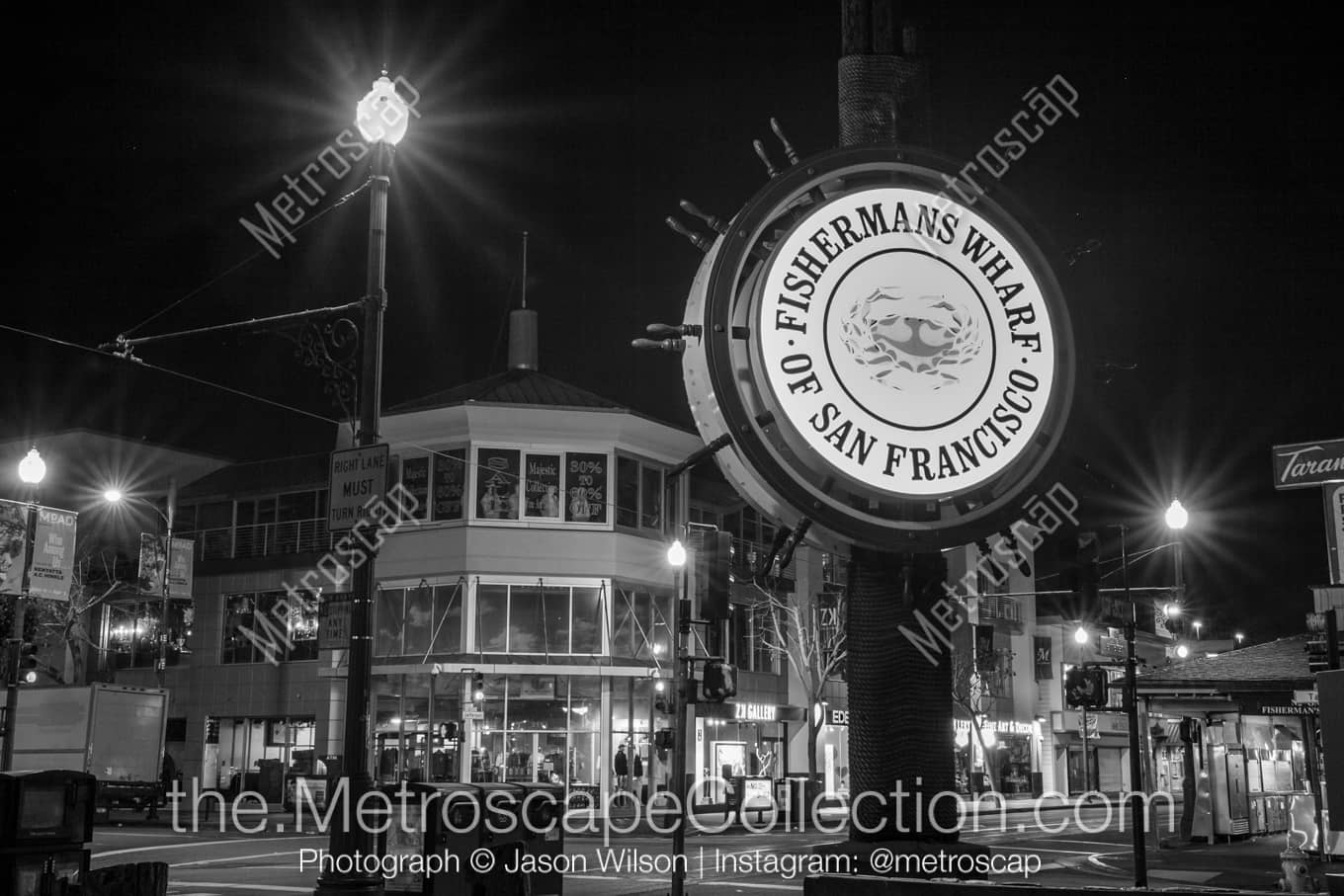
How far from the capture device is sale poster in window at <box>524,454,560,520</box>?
136 feet

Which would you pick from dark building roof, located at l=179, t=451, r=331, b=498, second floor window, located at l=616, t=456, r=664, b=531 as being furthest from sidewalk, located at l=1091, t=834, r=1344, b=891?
dark building roof, located at l=179, t=451, r=331, b=498

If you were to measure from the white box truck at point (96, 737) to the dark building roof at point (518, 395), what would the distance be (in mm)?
12680

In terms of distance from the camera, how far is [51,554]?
22.9 meters

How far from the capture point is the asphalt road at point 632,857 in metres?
19.8

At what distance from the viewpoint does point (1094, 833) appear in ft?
111

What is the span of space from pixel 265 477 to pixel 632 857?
93.7 feet

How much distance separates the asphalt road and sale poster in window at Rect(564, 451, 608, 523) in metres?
12.6

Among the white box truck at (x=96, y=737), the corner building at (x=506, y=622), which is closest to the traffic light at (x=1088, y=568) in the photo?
the corner building at (x=506, y=622)

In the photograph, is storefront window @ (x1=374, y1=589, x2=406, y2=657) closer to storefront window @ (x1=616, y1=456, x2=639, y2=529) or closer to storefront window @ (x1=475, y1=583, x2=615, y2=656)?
storefront window @ (x1=475, y1=583, x2=615, y2=656)

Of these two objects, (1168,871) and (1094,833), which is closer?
(1168,871)

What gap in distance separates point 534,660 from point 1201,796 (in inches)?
759

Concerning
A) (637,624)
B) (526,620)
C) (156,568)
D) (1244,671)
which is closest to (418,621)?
(526,620)

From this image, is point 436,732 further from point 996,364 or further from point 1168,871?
→ point 996,364

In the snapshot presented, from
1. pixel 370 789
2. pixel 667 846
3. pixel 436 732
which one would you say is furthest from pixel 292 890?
pixel 436 732
